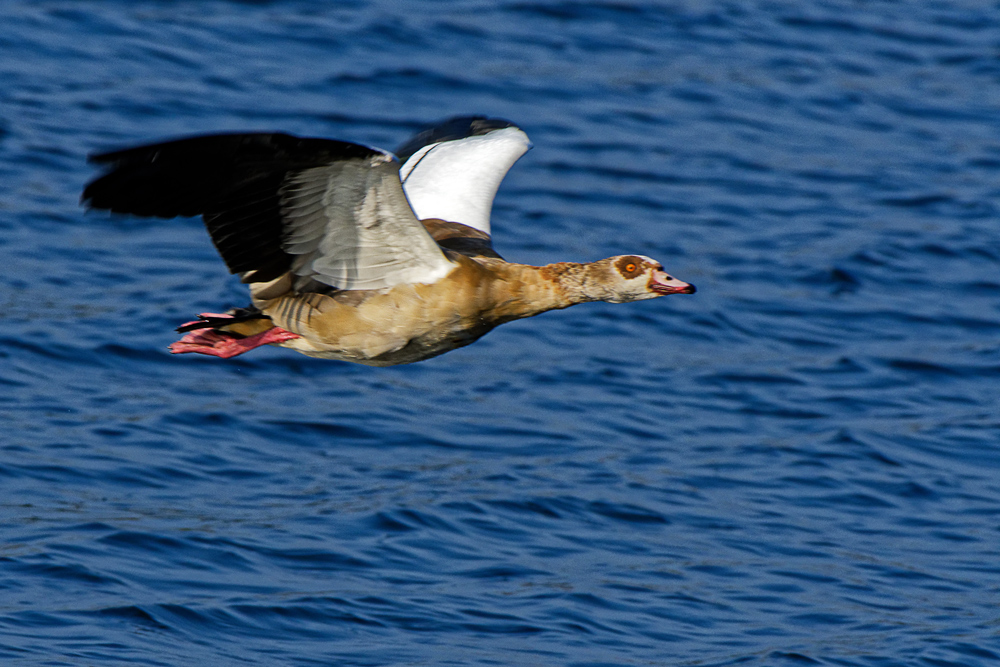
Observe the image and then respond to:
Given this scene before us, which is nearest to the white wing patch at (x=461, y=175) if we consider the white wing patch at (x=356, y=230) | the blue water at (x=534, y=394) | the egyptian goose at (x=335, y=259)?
the egyptian goose at (x=335, y=259)

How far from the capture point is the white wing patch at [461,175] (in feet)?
27.5

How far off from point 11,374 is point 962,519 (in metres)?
6.67

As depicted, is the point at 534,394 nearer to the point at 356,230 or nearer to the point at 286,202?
the point at 356,230

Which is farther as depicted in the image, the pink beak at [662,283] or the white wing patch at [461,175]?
the white wing patch at [461,175]

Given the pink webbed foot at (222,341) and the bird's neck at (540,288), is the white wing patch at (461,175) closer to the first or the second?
the bird's neck at (540,288)

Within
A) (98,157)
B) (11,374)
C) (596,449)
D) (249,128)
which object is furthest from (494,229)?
(98,157)

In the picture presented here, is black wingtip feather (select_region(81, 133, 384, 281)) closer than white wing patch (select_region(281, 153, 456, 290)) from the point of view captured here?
Yes

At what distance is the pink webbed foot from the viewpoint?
283 inches

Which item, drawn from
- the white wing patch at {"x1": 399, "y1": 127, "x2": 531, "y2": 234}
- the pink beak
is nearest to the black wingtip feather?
the pink beak

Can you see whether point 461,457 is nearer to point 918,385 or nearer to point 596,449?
point 596,449

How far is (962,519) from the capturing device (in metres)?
10.4

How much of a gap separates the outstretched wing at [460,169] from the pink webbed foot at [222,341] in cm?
140

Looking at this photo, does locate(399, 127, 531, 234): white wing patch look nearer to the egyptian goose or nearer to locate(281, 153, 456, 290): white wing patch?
the egyptian goose

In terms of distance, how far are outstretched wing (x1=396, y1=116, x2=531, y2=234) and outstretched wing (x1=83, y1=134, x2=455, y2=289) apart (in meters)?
1.41
